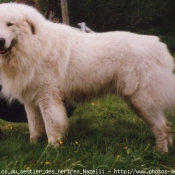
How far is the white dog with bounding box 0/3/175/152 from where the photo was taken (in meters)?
3.45

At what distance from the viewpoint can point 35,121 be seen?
390cm

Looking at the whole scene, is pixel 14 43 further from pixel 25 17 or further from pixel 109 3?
pixel 109 3

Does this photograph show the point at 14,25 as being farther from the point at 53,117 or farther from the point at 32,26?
the point at 53,117

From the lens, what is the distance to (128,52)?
3.47 meters

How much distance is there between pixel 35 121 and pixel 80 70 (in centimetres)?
90

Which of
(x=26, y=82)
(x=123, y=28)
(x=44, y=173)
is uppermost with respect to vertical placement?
(x=26, y=82)

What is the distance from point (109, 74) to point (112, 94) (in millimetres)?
320

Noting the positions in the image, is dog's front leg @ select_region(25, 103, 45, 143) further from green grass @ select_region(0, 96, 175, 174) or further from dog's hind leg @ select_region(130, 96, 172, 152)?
dog's hind leg @ select_region(130, 96, 172, 152)

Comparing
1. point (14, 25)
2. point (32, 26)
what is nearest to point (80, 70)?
point (32, 26)

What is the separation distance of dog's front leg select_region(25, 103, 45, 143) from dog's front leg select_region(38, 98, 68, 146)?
26cm

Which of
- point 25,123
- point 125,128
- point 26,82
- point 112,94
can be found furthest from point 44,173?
point 25,123

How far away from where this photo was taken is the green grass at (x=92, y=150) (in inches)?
112

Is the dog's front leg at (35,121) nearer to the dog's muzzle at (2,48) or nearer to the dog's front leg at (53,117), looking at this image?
the dog's front leg at (53,117)

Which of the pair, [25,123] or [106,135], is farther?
[25,123]
